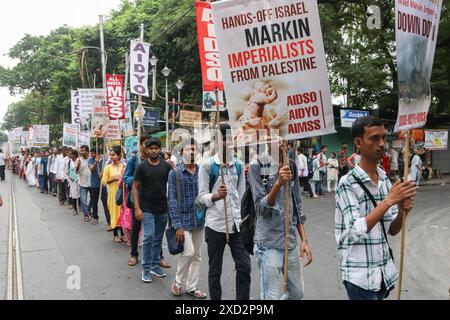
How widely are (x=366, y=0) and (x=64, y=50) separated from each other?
102 feet

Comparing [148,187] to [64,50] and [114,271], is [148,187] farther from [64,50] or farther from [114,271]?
[64,50]

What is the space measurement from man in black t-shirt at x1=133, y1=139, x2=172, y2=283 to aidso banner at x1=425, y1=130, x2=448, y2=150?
16505 millimetres

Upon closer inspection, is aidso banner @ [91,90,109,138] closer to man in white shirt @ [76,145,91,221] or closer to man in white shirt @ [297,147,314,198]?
man in white shirt @ [76,145,91,221]

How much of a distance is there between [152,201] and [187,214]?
3.05 ft

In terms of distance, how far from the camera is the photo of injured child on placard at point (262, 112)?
3055 mm

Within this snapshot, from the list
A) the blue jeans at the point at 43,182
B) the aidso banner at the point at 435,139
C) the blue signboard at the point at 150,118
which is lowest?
the blue jeans at the point at 43,182

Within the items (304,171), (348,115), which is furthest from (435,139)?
(304,171)

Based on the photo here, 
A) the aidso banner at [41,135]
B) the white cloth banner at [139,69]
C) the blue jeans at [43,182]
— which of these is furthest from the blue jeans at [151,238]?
the aidso banner at [41,135]

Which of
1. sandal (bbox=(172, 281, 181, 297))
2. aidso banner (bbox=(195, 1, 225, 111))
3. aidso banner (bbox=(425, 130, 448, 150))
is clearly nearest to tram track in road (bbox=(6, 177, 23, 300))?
sandal (bbox=(172, 281, 181, 297))

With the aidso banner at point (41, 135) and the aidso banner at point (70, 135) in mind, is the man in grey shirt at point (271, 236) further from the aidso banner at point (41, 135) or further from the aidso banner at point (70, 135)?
the aidso banner at point (41, 135)

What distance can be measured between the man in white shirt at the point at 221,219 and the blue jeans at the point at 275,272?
705mm

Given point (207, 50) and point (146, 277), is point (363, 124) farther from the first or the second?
point (146, 277)

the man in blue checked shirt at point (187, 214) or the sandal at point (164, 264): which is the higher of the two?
the man in blue checked shirt at point (187, 214)

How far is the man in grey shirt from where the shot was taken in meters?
3.17
